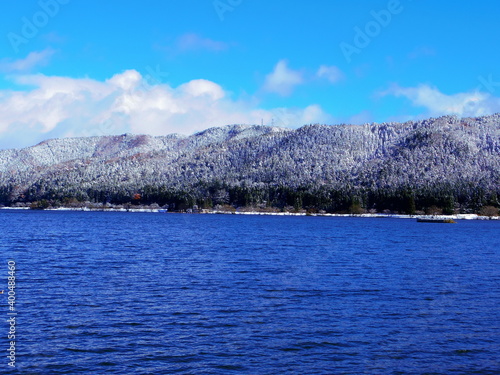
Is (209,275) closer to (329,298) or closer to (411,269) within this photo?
(329,298)

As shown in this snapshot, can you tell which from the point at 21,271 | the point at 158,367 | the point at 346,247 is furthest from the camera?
the point at 346,247

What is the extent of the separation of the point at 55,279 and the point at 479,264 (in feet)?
162

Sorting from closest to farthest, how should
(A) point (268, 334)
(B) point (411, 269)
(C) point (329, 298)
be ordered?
(A) point (268, 334) → (C) point (329, 298) → (B) point (411, 269)

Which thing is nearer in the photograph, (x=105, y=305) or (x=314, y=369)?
(x=314, y=369)

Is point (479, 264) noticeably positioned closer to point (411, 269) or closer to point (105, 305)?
point (411, 269)

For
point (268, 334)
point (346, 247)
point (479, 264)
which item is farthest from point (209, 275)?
point (346, 247)

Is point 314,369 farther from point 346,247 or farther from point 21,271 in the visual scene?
point 346,247

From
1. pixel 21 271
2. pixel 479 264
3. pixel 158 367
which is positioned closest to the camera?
pixel 158 367

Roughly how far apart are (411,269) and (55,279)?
3712 cm

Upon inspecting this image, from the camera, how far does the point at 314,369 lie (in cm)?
2464

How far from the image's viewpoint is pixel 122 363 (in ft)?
81.8

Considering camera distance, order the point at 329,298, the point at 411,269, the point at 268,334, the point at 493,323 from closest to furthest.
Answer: the point at 268,334
the point at 493,323
the point at 329,298
the point at 411,269

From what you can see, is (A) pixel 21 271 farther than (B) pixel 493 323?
Yes

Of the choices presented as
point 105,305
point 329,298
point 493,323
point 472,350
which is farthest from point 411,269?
point 105,305
